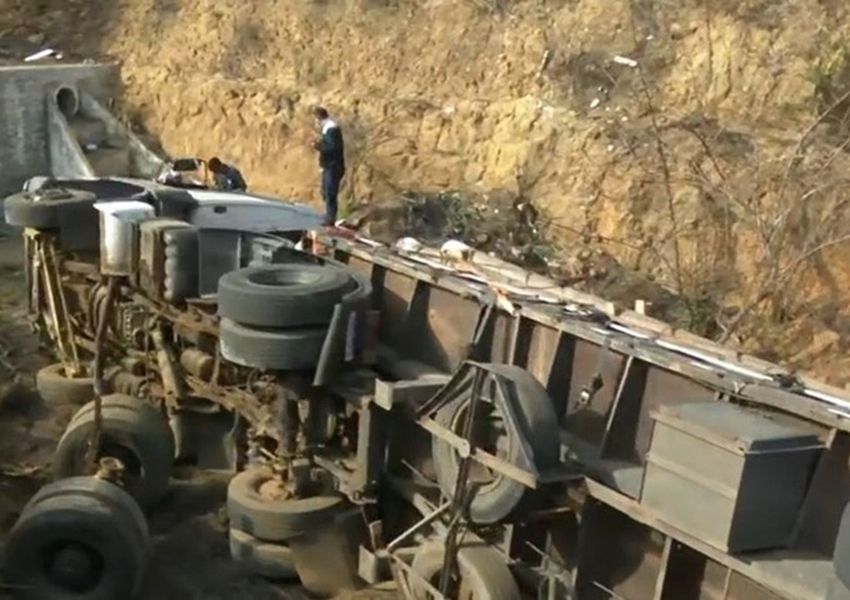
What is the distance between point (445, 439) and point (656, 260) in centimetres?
673

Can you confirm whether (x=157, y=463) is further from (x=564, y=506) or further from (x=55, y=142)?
(x=55, y=142)

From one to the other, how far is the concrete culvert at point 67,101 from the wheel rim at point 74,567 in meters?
11.7

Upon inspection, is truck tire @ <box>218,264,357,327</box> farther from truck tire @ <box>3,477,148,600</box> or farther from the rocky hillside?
the rocky hillside

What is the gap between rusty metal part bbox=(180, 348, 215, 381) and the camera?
8.64 meters

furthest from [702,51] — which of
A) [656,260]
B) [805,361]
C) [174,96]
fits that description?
[174,96]

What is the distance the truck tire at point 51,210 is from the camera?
31.7 ft

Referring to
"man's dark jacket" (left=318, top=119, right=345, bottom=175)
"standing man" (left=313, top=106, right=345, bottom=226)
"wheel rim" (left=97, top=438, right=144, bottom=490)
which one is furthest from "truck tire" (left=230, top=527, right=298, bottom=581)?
"man's dark jacket" (left=318, top=119, right=345, bottom=175)

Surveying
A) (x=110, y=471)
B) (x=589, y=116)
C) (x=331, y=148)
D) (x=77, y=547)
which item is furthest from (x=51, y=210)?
(x=589, y=116)

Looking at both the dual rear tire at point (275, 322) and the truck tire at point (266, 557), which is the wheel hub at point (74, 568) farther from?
the dual rear tire at point (275, 322)

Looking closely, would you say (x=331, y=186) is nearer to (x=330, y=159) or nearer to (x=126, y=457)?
(x=330, y=159)

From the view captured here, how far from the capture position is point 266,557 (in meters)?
7.50

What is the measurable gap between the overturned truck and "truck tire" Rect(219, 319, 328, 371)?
0.01 meters

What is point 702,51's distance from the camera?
14.0 meters

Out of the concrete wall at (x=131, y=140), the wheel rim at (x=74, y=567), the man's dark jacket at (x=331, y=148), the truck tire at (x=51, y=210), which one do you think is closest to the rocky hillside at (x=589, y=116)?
the concrete wall at (x=131, y=140)
